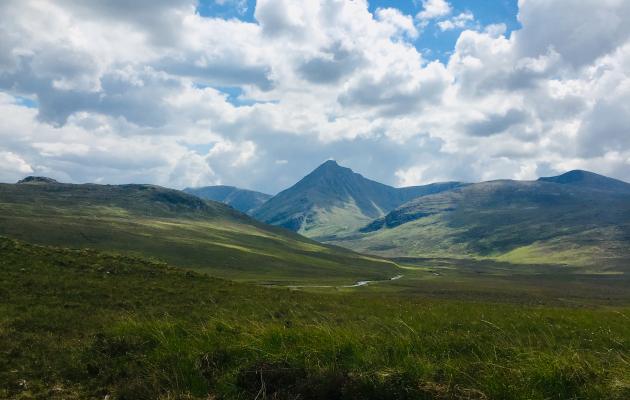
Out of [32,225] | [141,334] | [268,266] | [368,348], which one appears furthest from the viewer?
[268,266]

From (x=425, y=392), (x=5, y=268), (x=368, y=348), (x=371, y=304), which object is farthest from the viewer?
(x=371, y=304)

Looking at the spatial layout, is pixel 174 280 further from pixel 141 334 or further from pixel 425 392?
pixel 425 392

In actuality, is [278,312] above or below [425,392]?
below

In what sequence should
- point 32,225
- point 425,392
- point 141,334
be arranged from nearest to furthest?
1. point 425,392
2. point 141,334
3. point 32,225

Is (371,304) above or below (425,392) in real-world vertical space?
below

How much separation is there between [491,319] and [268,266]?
15845 cm

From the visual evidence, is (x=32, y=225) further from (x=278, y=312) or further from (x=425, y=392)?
(x=425, y=392)

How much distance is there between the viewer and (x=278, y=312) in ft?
102

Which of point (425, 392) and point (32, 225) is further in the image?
point (32, 225)

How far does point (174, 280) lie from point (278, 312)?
13.3 m

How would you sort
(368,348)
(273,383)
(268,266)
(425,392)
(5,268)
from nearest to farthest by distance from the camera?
(425,392) → (273,383) → (368,348) → (5,268) → (268,266)

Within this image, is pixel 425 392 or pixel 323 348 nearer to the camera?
pixel 425 392

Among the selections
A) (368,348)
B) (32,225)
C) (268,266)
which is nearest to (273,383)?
(368,348)

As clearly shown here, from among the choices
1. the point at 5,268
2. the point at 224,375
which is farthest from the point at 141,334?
the point at 5,268
